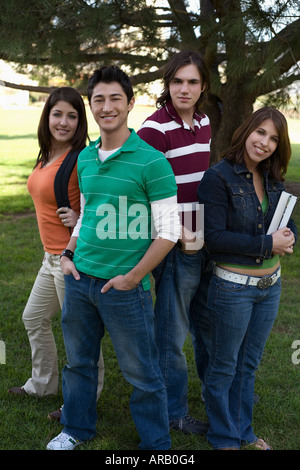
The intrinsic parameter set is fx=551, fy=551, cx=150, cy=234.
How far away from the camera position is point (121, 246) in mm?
2150

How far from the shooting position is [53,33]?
550 centimetres

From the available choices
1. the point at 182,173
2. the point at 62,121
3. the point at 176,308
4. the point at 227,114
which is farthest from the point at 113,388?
the point at 227,114

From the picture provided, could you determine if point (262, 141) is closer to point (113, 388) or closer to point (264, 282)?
point (264, 282)

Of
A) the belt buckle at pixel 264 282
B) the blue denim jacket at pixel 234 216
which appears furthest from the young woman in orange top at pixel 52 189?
the belt buckle at pixel 264 282

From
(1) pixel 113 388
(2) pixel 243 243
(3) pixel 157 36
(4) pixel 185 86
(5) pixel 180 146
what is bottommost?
(1) pixel 113 388

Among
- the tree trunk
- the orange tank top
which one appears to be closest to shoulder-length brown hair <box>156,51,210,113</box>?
the orange tank top

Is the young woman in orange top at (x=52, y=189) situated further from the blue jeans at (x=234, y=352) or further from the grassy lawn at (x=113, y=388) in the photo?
the blue jeans at (x=234, y=352)

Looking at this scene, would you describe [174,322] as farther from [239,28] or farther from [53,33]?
[53,33]

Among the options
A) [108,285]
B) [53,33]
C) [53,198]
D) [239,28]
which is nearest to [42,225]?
[53,198]

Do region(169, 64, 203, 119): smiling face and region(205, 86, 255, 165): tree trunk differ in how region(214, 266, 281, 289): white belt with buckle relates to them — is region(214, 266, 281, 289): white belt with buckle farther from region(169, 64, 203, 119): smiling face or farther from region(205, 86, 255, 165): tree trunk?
region(205, 86, 255, 165): tree trunk

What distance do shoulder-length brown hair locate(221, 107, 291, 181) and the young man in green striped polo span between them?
0.39 m

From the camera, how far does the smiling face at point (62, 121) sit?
8.42 ft

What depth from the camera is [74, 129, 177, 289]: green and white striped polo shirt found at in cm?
208

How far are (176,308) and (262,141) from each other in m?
0.82
